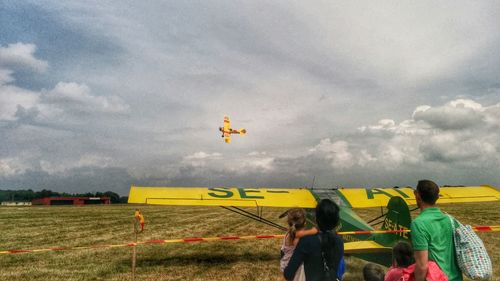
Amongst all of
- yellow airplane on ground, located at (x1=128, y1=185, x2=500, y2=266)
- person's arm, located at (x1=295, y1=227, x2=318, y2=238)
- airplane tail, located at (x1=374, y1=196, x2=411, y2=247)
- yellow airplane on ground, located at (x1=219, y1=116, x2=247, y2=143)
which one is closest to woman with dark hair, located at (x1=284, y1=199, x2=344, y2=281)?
person's arm, located at (x1=295, y1=227, x2=318, y2=238)

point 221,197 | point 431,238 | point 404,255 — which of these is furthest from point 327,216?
point 221,197

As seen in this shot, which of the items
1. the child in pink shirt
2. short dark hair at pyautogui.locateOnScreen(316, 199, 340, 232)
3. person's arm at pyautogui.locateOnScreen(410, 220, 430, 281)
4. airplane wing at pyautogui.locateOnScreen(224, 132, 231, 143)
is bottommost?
the child in pink shirt

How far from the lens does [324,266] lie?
9.93ft

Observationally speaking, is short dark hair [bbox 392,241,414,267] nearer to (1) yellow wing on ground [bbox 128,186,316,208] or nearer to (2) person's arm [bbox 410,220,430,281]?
(2) person's arm [bbox 410,220,430,281]

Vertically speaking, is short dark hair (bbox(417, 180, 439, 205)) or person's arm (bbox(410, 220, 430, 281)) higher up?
short dark hair (bbox(417, 180, 439, 205))

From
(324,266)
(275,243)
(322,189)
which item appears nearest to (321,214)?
(324,266)

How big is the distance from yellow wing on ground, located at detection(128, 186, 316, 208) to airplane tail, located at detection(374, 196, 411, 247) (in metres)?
4.36

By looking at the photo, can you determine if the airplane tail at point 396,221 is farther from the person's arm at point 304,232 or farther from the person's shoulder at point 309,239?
the person's shoulder at point 309,239

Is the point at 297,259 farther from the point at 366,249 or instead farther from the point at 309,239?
the point at 366,249

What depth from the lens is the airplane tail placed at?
5816mm

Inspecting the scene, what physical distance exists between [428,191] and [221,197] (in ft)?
28.0

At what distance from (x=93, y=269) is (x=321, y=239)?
7.56 metres

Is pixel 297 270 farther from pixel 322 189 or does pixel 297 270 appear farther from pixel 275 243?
pixel 275 243

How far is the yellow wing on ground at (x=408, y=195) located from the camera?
39.1 feet
